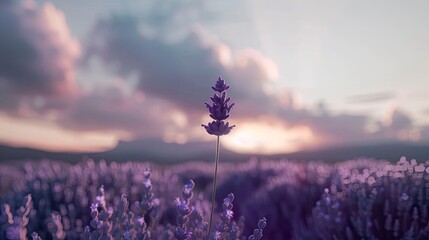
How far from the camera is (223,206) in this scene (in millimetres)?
2674

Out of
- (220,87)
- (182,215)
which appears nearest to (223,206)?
(182,215)

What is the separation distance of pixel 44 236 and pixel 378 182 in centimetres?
267

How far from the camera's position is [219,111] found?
255 cm

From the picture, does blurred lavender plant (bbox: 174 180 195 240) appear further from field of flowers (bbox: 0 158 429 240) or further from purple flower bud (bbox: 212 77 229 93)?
purple flower bud (bbox: 212 77 229 93)

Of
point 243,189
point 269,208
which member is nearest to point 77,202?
point 269,208

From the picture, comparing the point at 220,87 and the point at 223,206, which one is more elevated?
the point at 220,87

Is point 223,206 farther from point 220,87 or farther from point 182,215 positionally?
point 220,87

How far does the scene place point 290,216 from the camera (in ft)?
17.6

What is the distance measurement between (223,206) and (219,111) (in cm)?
45

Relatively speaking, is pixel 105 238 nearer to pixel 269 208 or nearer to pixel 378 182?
pixel 378 182

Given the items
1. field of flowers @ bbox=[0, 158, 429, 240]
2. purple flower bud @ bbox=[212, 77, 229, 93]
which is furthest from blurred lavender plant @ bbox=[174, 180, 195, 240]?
purple flower bud @ bbox=[212, 77, 229, 93]

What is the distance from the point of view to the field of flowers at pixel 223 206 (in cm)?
271

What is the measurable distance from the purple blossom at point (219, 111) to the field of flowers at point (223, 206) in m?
0.25

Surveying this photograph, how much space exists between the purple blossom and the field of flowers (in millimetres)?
250
